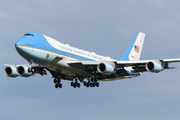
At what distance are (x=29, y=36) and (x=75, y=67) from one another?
8351mm

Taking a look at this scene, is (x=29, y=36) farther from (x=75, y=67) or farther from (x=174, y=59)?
(x=174, y=59)

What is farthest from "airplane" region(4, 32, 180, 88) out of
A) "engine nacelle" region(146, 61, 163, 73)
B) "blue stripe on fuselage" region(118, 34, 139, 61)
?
"blue stripe on fuselage" region(118, 34, 139, 61)

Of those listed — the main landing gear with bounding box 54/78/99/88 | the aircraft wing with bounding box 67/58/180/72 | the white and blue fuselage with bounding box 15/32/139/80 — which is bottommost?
the main landing gear with bounding box 54/78/99/88

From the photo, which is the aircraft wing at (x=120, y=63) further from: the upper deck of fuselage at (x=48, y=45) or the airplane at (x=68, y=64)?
the upper deck of fuselage at (x=48, y=45)

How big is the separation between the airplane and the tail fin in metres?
5.81

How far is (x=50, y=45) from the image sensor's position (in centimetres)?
4497

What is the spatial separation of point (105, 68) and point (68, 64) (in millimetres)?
5252

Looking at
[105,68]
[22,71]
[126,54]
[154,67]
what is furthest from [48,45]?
[126,54]

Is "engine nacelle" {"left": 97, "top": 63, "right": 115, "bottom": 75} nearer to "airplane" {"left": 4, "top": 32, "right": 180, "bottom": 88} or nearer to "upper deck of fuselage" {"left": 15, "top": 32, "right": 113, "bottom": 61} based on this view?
"airplane" {"left": 4, "top": 32, "right": 180, "bottom": 88}

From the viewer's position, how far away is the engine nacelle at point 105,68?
4634 cm

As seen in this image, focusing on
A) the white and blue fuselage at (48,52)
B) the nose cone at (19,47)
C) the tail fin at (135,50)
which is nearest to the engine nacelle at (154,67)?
the white and blue fuselage at (48,52)

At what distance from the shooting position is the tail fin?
61.0 metres

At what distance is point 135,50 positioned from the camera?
209 feet

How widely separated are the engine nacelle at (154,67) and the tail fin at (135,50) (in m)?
14.2
